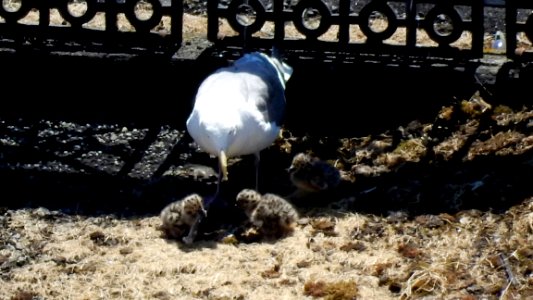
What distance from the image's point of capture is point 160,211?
8.16 metres

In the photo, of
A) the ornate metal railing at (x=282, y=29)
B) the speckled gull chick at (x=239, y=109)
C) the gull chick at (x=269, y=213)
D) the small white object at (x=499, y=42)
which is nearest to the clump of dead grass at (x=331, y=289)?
the gull chick at (x=269, y=213)

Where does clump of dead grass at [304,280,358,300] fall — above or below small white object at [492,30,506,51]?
below

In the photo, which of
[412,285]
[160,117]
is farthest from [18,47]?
[412,285]

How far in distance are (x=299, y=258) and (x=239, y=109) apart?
1.29 meters

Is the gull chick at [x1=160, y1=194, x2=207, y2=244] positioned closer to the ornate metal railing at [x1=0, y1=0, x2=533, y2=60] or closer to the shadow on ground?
the shadow on ground

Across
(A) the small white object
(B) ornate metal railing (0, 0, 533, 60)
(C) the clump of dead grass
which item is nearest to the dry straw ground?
(C) the clump of dead grass

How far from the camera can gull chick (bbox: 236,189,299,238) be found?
7676 mm

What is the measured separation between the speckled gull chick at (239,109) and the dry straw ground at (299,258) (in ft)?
2.01

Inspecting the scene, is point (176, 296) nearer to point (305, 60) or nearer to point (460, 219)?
point (460, 219)

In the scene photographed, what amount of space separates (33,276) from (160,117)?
2461 millimetres

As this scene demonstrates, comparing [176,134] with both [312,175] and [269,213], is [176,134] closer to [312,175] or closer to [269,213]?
[312,175]

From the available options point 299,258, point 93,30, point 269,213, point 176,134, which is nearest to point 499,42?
point 176,134

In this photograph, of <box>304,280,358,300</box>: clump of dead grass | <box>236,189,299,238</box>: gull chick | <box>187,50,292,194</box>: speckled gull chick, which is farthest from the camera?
<box>187,50,292,194</box>: speckled gull chick

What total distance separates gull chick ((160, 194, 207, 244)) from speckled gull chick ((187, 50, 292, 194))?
27 cm
